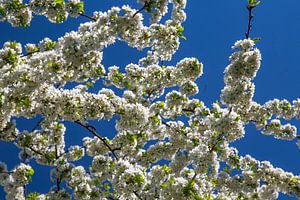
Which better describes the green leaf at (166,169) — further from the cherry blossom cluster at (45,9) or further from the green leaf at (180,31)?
the cherry blossom cluster at (45,9)

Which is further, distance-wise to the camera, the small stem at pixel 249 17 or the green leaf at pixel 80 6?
the green leaf at pixel 80 6

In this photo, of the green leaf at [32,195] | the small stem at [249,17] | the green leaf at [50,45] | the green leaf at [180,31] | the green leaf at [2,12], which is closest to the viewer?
the small stem at [249,17]

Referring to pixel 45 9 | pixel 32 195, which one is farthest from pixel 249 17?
pixel 32 195

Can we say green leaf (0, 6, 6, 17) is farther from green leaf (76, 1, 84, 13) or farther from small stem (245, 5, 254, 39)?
small stem (245, 5, 254, 39)

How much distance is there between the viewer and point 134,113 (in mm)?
10648

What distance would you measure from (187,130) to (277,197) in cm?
466

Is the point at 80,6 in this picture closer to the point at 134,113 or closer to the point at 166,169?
the point at 134,113

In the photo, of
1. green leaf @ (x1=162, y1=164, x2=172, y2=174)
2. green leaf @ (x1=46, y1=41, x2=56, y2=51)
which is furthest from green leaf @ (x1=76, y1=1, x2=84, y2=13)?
green leaf @ (x1=162, y1=164, x2=172, y2=174)

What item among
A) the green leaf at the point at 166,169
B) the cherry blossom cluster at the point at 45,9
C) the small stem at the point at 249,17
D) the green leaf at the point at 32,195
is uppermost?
the cherry blossom cluster at the point at 45,9

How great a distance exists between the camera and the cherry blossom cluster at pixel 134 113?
938cm

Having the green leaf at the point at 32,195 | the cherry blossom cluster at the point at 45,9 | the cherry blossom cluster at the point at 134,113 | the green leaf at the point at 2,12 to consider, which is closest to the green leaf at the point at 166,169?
the cherry blossom cluster at the point at 134,113

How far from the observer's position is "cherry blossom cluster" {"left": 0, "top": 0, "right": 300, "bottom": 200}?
938cm

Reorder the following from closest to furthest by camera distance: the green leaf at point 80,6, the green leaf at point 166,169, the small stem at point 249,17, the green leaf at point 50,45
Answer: the small stem at point 249,17 < the green leaf at point 80,6 < the green leaf at point 50,45 < the green leaf at point 166,169

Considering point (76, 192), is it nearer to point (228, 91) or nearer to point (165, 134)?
point (165, 134)
